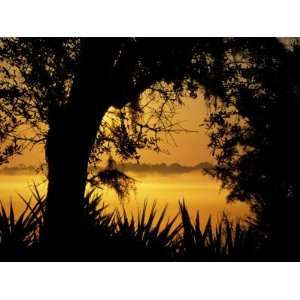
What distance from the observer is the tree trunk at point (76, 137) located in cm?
834

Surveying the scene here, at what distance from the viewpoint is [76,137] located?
847 centimetres

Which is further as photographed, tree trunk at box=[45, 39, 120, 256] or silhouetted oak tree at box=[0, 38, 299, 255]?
silhouetted oak tree at box=[0, 38, 299, 255]

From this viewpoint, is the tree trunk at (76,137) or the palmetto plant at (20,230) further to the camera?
the tree trunk at (76,137)

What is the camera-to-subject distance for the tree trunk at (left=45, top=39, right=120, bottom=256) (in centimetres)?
834

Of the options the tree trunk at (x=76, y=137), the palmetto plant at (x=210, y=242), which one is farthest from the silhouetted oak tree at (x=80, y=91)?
the palmetto plant at (x=210, y=242)

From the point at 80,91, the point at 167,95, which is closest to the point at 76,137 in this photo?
the point at 80,91

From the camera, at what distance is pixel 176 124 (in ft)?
28.7
